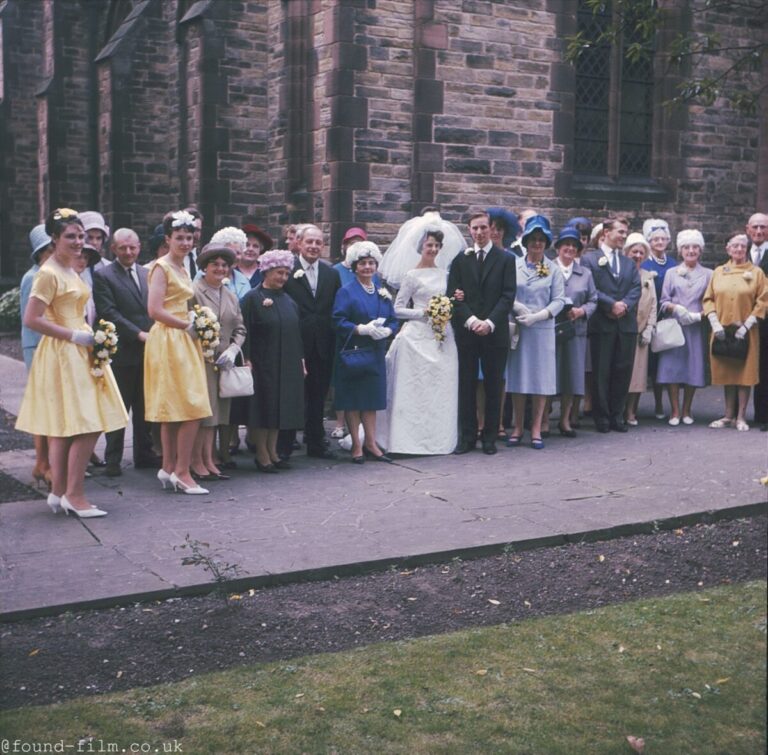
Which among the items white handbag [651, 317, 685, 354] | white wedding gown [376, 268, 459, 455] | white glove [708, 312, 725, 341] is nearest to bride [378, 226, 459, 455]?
white wedding gown [376, 268, 459, 455]

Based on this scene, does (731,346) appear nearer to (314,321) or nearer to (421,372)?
(421,372)

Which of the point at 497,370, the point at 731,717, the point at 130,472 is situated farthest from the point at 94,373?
the point at 731,717

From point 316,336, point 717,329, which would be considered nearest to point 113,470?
point 316,336

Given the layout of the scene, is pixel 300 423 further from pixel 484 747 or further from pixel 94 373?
pixel 484 747

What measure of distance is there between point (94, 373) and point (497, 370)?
13.9ft

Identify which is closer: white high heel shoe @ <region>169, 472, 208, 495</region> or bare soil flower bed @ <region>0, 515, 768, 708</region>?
bare soil flower bed @ <region>0, 515, 768, 708</region>

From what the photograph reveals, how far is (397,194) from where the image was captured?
14.9 m

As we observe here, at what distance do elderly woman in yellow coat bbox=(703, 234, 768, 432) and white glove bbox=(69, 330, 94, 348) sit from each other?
22.0 ft

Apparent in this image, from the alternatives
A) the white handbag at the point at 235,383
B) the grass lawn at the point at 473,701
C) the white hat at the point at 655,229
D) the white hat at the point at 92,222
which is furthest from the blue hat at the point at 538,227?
the grass lawn at the point at 473,701

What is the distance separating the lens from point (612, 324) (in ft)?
38.4

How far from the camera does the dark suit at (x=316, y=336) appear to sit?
1034 cm

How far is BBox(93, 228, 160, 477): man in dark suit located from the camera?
9.41m

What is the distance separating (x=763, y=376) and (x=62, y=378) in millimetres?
7503

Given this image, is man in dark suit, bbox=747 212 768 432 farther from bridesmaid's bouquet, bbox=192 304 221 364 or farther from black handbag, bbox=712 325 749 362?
bridesmaid's bouquet, bbox=192 304 221 364
